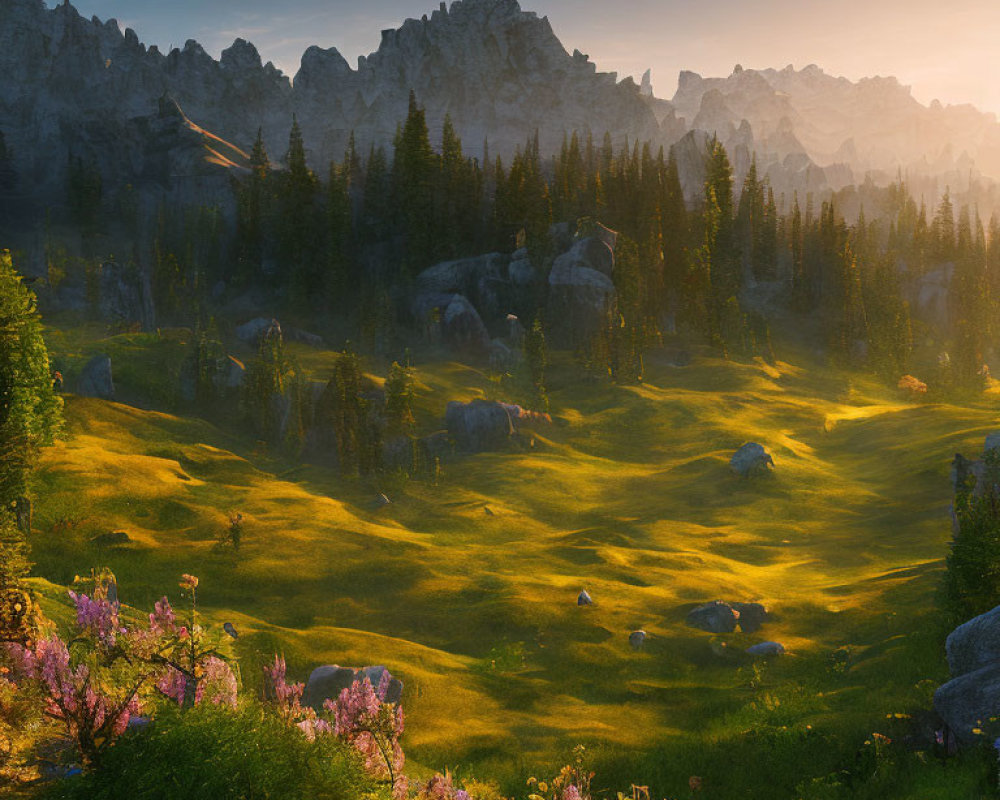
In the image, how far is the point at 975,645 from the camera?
19594mm

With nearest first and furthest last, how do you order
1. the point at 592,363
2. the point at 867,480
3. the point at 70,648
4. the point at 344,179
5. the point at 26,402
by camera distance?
the point at 70,648 < the point at 26,402 < the point at 867,480 < the point at 592,363 < the point at 344,179

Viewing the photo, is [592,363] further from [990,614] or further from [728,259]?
[990,614]

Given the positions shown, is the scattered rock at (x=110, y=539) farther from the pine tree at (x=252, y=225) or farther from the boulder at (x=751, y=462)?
the pine tree at (x=252, y=225)

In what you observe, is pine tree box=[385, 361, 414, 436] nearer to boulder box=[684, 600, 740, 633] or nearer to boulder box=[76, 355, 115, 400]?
boulder box=[76, 355, 115, 400]

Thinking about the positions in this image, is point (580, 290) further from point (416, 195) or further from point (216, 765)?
point (216, 765)

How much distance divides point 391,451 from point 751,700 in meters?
39.8

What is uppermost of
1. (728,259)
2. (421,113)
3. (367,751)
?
(421,113)

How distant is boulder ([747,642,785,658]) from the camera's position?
94.9 feet

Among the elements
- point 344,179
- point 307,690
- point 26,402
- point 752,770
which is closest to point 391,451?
point 26,402

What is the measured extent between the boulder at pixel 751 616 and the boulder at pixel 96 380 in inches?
2133

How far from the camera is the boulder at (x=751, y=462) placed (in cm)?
5806

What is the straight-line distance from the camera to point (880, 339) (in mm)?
120500

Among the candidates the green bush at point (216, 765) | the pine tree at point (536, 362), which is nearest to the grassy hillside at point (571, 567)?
the pine tree at point (536, 362)

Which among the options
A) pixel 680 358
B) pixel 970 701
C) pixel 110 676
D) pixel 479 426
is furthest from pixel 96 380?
pixel 680 358
